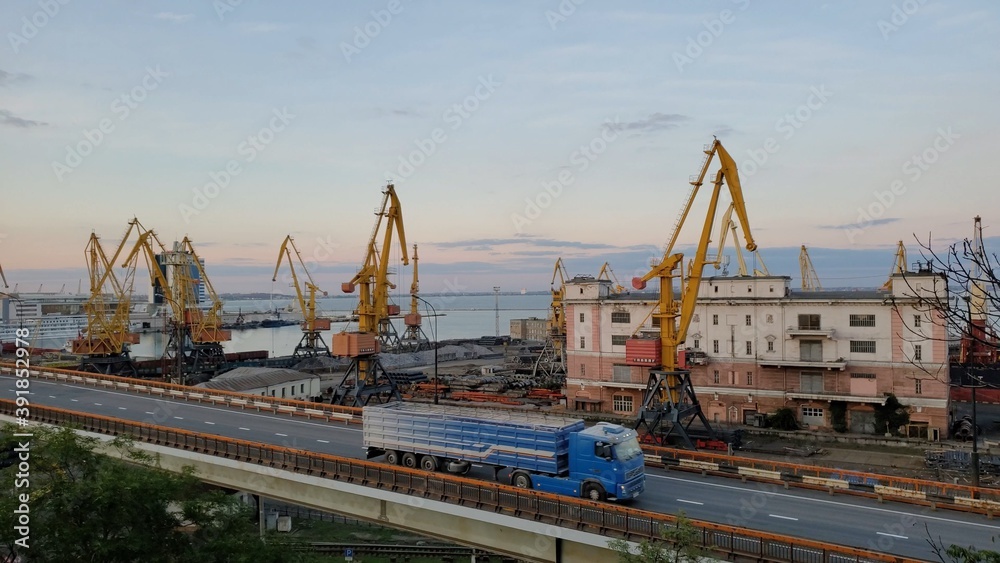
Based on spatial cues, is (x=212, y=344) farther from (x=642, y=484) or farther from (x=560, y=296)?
(x=642, y=484)

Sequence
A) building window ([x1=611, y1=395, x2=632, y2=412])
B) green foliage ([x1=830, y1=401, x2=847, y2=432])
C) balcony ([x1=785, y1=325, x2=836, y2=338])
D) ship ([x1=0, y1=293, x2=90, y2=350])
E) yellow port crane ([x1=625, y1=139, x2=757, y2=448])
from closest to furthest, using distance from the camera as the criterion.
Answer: yellow port crane ([x1=625, y1=139, x2=757, y2=448]) < green foliage ([x1=830, y1=401, x2=847, y2=432]) < balcony ([x1=785, y1=325, x2=836, y2=338]) < building window ([x1=611, y1=395, x2=632, y2=412]) < ship ([x1=0, y1=293, x2=90, y2=350])

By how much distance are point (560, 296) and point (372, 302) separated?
36.6 metres

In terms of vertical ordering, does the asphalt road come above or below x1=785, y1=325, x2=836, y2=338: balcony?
below

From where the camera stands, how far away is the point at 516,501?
16797mm

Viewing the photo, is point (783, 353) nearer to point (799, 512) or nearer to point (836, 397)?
point (836, 397)

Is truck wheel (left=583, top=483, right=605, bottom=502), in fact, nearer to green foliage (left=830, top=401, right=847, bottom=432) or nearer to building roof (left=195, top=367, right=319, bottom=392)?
green foliage (left=830, top=401, right=847, bottom=432)

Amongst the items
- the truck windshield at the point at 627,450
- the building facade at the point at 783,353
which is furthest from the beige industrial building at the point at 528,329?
the truck windshield at the point at 627,450

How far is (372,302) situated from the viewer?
44.2 metres

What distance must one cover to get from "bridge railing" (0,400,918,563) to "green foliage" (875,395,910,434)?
2859cm

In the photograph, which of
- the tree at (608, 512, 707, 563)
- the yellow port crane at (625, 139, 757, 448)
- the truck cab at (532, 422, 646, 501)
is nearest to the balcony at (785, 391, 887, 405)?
the yellow port crane at (625, 139, 757, 448)

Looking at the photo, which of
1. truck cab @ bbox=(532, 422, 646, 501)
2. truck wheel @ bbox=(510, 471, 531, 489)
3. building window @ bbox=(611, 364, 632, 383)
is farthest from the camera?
building window @ bbox=(611, 364, 632, 383)

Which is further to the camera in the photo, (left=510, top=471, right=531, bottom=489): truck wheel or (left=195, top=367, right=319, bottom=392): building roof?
(left=195, top=367, right=319, bottom=392): building roof

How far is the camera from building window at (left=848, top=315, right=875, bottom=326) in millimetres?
39188

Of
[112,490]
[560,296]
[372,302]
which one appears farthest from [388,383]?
[560,296]
